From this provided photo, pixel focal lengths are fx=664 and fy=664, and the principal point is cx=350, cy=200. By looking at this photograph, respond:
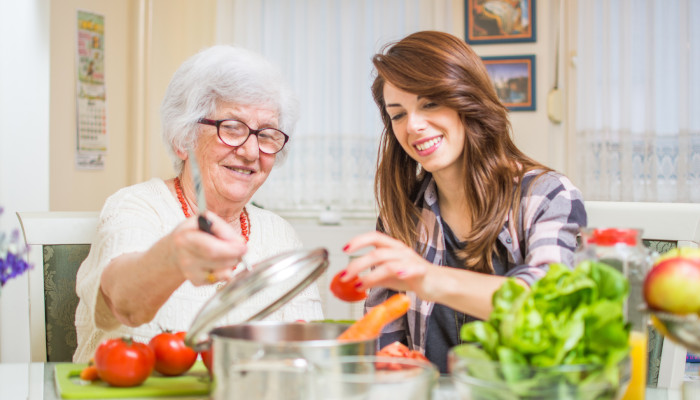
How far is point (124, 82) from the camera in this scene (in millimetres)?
3656

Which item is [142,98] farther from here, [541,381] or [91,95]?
[541,381]

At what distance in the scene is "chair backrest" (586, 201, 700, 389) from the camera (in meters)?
1.28

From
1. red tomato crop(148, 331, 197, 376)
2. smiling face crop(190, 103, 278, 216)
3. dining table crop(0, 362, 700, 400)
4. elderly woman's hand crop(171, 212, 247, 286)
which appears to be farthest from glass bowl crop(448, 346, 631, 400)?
smiling face crop(190, 103, 278, 216)

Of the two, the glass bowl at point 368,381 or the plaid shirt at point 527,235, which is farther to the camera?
the plaid shirt at point 527,235

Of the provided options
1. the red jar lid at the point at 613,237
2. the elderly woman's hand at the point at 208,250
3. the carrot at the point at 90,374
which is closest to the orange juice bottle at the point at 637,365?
the red jar lid at the point at 613,237

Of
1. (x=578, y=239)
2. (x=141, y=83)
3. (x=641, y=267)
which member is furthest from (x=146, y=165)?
(x=641, y=267)

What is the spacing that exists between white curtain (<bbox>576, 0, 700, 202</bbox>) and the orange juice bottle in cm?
287

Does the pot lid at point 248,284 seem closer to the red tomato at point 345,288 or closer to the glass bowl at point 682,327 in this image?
the red tomato at point 345,288

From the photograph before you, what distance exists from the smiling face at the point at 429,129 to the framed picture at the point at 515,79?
7.48 ft

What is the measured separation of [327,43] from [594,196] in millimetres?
1679

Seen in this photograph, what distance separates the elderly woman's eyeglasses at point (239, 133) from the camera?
157 cm

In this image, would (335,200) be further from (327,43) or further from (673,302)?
(673,302)

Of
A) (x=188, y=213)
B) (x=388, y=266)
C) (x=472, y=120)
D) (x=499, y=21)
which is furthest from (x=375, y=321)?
(x=499, y=21)

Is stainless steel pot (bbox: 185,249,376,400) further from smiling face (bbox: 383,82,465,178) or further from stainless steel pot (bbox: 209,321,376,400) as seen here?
smiling face (bbox: 383,82,465,178)
